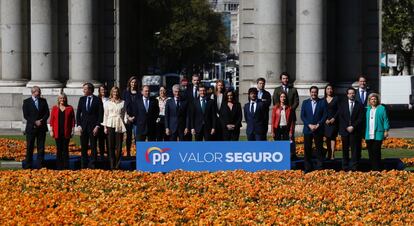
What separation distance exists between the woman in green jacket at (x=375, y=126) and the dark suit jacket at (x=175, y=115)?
4568mm

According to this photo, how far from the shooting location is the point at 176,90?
25.5 metres

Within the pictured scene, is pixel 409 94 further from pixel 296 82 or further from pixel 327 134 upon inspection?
pixel 327 134

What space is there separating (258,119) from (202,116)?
135 cm

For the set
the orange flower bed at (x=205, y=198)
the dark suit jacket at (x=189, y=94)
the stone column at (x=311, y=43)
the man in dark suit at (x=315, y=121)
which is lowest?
the orange flower bed at (x=205, y=198)

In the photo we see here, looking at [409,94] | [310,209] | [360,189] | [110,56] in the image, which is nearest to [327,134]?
[360,189]

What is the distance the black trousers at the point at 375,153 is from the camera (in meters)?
23.3

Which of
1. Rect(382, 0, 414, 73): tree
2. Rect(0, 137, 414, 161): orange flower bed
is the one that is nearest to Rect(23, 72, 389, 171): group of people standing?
Rect(0, 137, 414, 161): orange flower bed

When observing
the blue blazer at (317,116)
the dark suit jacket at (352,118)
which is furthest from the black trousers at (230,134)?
the dark suit jacket at (352,118)

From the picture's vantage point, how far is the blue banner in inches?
883

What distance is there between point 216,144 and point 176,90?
3.40m

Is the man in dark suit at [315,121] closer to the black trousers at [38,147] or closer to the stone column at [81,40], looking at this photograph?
the black trousers at [38,147]

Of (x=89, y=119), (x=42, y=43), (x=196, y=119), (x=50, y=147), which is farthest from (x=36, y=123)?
(x=42, y=43)

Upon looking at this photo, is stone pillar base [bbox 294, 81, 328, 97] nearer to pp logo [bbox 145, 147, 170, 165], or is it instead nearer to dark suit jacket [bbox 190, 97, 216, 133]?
dark suit jacket [bbox 190, 97, 216, 133]

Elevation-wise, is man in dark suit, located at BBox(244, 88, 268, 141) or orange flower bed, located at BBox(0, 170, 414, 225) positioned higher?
man in dark suit, located at BBox(244, 88, 268, 141)
